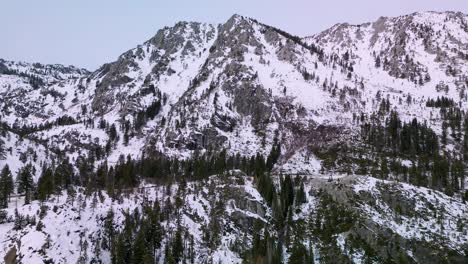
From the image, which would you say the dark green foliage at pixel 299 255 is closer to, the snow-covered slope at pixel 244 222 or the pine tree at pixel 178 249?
the snow-covered slope at pixel 244 222

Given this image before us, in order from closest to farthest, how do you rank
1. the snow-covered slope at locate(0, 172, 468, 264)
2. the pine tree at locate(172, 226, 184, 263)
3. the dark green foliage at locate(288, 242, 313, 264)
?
the snow-covered slope at locate(0, 172, 468, 264) < the pine tree at locate(172, 226, 184, 263) < the dark green foliage at locate(288, 242, 313, 264)

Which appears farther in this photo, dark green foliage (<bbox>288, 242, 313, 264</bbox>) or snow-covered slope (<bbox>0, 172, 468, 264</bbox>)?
dark green foliage (<bbox>288, 242, 313, 264</bbox>)

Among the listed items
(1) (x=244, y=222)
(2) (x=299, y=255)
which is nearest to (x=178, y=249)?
(1) (x=244, y=222)

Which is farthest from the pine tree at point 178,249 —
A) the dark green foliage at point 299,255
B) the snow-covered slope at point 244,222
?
the dark green foliage at point 299,255

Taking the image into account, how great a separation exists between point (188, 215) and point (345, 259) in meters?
43.6

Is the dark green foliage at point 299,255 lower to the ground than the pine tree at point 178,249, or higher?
lower

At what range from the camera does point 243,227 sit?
415 feet

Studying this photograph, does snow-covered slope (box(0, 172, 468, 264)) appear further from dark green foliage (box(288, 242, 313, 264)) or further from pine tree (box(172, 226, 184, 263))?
pine tree (box(172, 226, 184, 263))

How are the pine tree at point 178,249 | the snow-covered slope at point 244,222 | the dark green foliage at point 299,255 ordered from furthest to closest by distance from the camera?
the dark green foliage at point 299,255
the pine tree at point 178,249
the snow-covered slope at point 244,222

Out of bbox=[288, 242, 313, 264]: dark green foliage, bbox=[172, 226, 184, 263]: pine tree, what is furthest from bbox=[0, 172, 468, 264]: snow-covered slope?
bbox=[172, 226, 184, 263]: pine tree

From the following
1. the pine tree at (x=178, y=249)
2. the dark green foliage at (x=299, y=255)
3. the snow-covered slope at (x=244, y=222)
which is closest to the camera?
the snow-covered slope at (x=244, y=222)

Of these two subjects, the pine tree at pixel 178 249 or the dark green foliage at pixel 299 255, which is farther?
the dark green foliage at pixel 299 255

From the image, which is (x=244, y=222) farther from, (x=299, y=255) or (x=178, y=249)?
(x=178, y=249)

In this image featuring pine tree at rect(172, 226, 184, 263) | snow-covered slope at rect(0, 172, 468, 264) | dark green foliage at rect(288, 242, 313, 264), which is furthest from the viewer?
dark green foliage at rect(288, 242, 313, 264)
